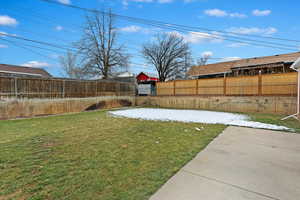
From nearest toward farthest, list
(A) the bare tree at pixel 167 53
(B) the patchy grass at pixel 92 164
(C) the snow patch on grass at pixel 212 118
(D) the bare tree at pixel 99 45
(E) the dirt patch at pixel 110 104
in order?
(B) the patchy grass at pixel 92 164 → (C) the snow patch on grass at pixel 212 118 → (E) the dirt patch at pixel 110 104 → (D) the bare tree at pixel 99 45 → (A) the bare tree at pixel 167 53

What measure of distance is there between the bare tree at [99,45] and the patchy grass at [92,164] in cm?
1208

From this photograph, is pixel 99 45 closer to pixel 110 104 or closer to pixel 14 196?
pixel 110 104

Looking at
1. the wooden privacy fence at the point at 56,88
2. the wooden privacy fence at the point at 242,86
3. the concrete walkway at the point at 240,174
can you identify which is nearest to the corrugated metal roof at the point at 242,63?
the wooden privacy fence at the point at 242,86

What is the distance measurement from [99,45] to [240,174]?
15280 mm

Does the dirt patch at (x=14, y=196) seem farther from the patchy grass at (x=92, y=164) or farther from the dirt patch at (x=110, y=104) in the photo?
the dirt patch at (x=110, y=104)

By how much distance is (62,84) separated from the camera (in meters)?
8.20

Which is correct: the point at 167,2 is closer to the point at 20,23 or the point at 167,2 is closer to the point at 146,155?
the point at 20,23

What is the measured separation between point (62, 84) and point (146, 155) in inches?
303

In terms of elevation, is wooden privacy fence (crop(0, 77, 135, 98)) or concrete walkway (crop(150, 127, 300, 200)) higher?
wooden privacy fence (crop(0, 77, 135, 98))

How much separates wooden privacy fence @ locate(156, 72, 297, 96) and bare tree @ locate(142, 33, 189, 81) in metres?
10.6

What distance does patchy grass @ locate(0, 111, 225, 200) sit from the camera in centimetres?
157

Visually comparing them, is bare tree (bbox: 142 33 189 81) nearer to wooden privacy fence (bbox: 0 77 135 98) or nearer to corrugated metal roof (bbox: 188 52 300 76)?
corrugated metal roof (bbox: 188 52 300 76)

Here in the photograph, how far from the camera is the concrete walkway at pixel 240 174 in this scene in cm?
151

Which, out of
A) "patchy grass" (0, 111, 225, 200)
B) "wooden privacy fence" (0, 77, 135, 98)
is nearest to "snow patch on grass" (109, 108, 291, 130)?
"patchy grass" (0, 111, 225, 200)
